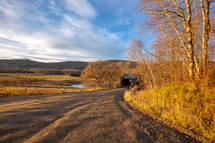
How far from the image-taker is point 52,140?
2738mm

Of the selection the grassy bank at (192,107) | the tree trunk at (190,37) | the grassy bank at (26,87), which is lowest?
the grassy bank at (26,87)

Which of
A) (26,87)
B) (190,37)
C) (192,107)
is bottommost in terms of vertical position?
(26,87)

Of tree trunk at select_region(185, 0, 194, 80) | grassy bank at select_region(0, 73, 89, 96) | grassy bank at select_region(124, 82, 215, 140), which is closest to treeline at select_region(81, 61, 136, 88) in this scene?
grassy bank at select_region(0, 73, 89, 96)

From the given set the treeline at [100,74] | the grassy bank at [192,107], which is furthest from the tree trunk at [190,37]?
the treeline at [100,74]

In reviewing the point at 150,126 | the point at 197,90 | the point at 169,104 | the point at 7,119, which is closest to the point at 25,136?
the point at 7,119

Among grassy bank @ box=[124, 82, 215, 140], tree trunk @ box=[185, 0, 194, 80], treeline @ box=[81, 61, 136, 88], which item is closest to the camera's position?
grassy bank @ box=[124, 82, 215, 140]

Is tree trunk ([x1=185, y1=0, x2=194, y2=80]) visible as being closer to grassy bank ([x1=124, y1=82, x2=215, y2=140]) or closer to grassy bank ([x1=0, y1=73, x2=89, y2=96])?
grassy bank ([x1=124, y1=82, x2=215, y2=140])

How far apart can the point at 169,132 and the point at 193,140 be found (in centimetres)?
60

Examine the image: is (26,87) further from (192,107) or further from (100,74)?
(192,107)

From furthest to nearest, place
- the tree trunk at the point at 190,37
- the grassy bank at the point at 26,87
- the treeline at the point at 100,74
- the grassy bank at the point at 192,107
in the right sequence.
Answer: the treeline at the point at 100,74
the grassy bank at the point at 26,87
the tree trunk at the point at 190,37
the grassy bank at the point at 192,107

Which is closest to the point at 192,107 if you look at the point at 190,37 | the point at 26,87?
the point at 190,37

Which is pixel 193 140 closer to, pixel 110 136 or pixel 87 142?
pixel 110 136

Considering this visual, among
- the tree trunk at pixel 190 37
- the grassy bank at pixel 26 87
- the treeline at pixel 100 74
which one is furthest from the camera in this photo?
the treeline at pixel 100 74

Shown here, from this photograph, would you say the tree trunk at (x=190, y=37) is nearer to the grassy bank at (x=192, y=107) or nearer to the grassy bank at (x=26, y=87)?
the grassy bank at (x=192, y=107)
